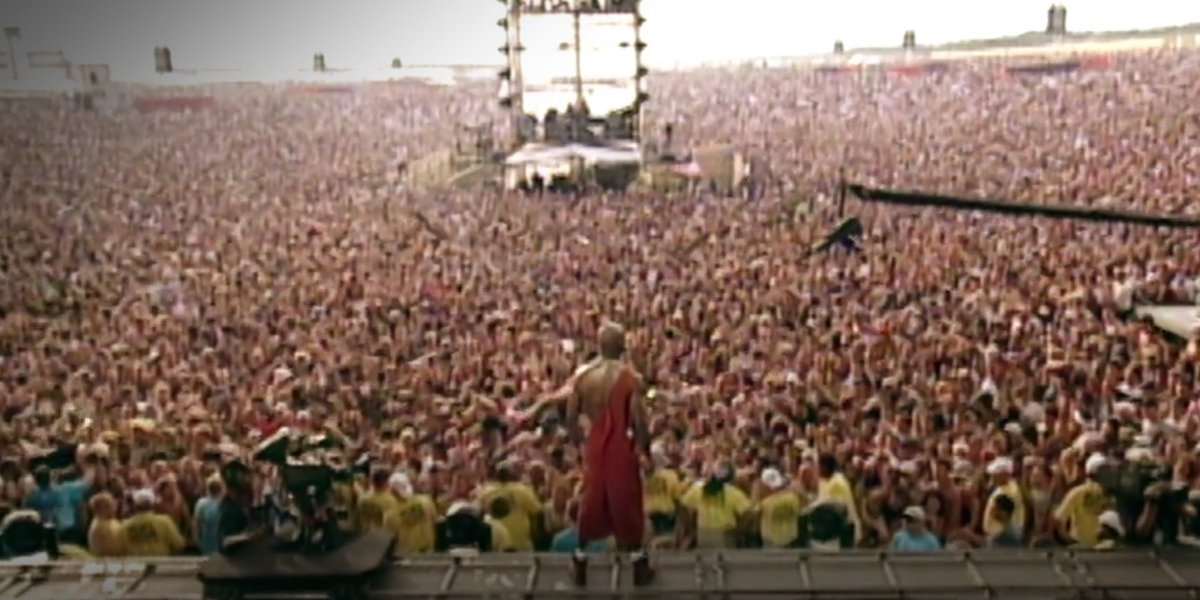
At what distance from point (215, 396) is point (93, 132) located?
13433 mm

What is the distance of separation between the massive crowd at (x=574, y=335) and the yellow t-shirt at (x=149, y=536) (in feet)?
0.05

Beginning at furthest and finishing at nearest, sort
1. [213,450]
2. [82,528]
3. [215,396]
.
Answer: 1. [215,396]
2. [213,450]
3. [82,528]

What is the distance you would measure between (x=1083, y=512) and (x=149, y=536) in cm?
400

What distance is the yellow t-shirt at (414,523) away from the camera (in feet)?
19.0

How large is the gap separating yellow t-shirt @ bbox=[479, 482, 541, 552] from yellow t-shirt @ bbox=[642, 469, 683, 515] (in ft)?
1.75

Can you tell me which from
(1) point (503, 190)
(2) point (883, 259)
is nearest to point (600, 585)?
(2) point (883, 259)

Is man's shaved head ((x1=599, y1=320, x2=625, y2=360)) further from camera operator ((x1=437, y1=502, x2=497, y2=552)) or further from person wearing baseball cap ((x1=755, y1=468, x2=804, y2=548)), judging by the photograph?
person wearing baseball cap ((x1=755, y1=468, x2=804, y2=548))

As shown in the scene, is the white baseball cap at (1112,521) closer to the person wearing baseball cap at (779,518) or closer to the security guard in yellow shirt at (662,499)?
the person wearing baseball cap at (779,518)

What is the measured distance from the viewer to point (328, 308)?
1115 centimetres

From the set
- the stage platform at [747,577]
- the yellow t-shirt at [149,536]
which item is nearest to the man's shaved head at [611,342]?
the stage platform at [747,577]

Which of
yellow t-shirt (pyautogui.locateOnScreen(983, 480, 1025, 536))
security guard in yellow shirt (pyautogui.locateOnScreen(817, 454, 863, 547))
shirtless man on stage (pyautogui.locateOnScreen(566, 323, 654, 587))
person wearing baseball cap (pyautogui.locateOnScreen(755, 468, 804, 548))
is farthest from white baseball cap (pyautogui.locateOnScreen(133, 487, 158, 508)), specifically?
yellow t-shirt (pyautogui.locateOnScreen(983, 480, 1025, 536))

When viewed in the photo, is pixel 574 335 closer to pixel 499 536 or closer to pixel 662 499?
pixel 662 499

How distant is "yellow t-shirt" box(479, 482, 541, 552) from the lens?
18.9 feet

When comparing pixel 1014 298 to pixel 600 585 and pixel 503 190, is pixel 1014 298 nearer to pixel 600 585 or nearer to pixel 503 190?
pixel 600 585
